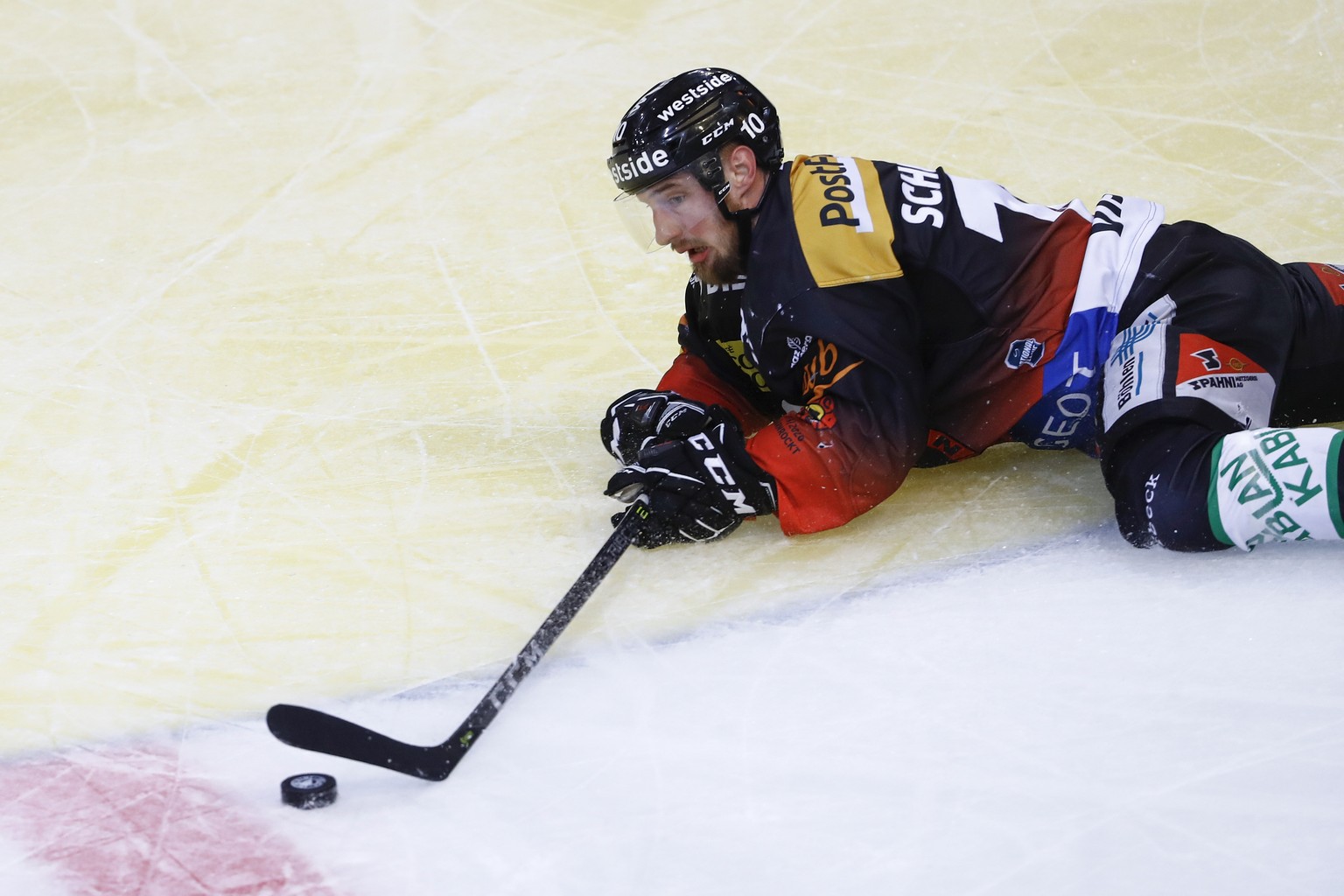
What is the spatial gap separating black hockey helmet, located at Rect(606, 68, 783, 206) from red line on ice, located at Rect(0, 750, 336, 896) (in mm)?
1214

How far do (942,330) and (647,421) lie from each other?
583 mm

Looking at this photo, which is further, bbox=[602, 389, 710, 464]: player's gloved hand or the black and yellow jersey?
bbox=[602, 389, 710, 464]: player's gloved hand

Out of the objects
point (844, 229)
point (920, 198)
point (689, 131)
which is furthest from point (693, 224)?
point (920, 198)

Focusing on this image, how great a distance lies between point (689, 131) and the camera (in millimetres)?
2439

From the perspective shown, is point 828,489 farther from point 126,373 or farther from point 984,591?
point 126,373

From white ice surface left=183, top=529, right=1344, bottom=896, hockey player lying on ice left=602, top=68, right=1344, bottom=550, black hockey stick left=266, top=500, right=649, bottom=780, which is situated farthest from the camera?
hockey player lying on ice left=602, top=68, right=1344, bottom=550

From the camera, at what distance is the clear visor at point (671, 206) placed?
8.18 feet

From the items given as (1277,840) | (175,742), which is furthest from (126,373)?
(1277,840)

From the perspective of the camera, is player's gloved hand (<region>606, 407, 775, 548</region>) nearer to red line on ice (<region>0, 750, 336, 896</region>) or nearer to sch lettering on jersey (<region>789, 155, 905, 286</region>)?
sch lettering on jersey (<region>789, 155, 905, 286</region>)

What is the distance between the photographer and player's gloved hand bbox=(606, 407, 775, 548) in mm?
2477

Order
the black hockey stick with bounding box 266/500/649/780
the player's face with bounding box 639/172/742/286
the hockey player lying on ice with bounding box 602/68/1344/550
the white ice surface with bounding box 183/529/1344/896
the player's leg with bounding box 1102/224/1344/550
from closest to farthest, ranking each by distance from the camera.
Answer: the white ice surface with bounding box 183/529/1344/896 → the black hockey stick with bounding box 266/500/649/780 → the player's leg with bounding box 1102/224/1344/550 → the hockey player lying on ice with bounding box 602/68/1344/550 → the player's face with bounding box 639/172/742/286

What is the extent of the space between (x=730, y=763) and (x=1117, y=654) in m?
0.63

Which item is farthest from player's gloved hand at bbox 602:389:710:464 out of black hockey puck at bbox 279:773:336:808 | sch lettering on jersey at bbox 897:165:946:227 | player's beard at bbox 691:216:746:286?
black hockey puck at bbox 279:773:336:808

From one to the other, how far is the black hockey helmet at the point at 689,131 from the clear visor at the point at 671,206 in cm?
1
